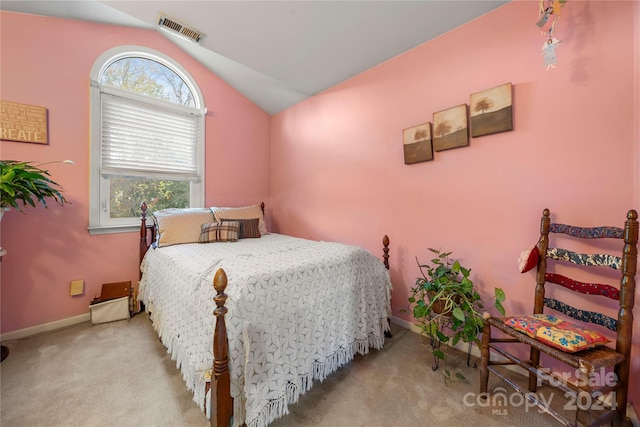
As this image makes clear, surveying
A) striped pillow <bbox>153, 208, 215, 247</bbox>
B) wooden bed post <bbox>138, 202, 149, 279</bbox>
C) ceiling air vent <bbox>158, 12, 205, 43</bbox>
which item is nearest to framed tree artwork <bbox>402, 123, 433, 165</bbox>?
ceiling air vent <bbox>158, 12, 205, 43</bbox>

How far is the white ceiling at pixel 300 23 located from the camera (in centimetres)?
187

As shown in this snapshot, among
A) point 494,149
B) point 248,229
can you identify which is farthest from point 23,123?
point 494,149

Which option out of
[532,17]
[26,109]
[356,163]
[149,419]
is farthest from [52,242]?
[532,17]

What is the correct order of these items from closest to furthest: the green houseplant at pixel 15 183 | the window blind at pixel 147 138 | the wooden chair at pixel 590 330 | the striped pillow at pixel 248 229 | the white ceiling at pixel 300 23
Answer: the wooden chair at pixel 590 330
the green houseplant at pixel 15 183
the white ceiling at pixel 300 23
the window blind at pixel 147 138
the striped pillow at pixel 248 229

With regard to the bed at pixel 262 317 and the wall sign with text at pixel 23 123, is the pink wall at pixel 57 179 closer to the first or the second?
the wall sign with text at pixel 23 123

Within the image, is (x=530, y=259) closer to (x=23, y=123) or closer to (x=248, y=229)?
(x=248, y=229)

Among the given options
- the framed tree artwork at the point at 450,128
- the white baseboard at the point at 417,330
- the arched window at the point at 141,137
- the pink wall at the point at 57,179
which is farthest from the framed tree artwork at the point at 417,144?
the pink wall at the point at 57,179

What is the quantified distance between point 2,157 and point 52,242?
30.7 inches

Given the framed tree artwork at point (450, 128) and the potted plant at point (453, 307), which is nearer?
→ the potted plant at point (453, 307)

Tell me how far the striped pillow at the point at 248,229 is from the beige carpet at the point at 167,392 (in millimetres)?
1255

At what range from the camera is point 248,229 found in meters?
2.83

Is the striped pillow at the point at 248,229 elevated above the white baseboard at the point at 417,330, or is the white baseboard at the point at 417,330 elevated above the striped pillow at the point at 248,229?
the striped pillow at the point at 248,229

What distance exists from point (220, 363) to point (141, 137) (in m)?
2.73

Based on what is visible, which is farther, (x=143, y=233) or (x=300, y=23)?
(x=143, y=233)
